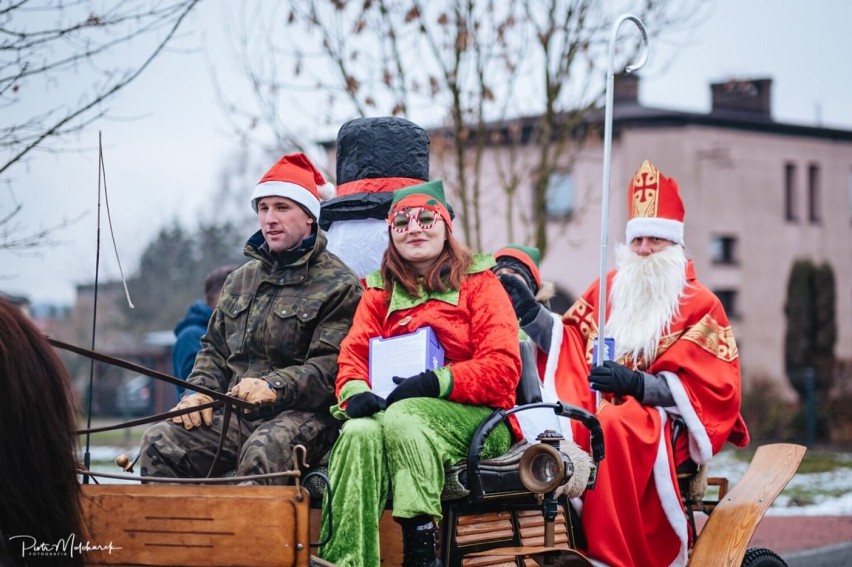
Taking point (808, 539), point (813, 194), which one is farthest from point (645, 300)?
point (813, 194)

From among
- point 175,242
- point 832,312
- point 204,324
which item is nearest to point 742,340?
point 832,312

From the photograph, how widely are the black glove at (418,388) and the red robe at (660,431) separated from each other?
4.29 ft

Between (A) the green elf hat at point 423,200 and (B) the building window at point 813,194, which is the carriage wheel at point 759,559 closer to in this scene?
(A) the green elf hat at point 423,200

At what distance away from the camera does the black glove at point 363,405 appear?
3984mm

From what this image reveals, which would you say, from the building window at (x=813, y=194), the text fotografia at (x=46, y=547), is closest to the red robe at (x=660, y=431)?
the text fotografia at (x=46, y=547)

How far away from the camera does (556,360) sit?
225 inches

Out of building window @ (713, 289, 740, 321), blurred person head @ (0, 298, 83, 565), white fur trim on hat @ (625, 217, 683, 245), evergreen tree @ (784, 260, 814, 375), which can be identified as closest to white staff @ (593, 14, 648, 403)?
white fur trim on hat @ (625, 217, 683, 245)

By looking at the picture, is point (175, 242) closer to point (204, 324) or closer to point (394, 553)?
point (204, 324)

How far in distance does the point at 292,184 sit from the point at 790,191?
31609mm

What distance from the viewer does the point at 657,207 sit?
581 cm

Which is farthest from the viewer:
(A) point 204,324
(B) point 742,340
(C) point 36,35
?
(B) point 742,340

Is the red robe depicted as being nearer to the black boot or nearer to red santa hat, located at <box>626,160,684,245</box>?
red santa hat, located at <box>626,160,684,245</box>

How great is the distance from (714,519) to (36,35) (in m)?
3.87

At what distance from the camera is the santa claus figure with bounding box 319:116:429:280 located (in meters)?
5.50
